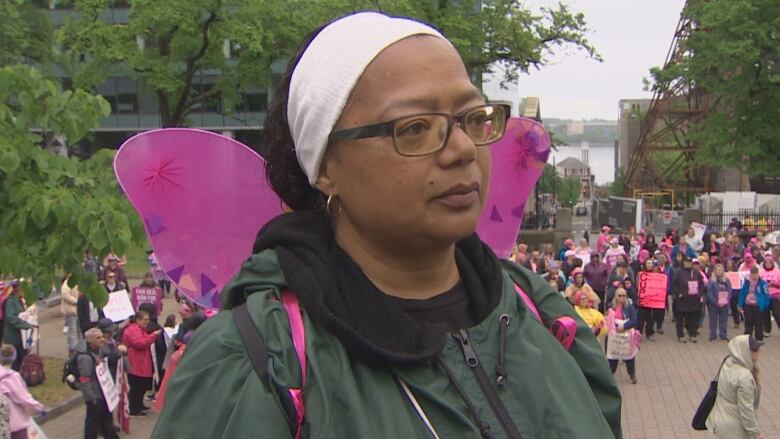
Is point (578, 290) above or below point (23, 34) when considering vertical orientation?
below

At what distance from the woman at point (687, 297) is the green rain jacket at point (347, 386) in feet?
46.5

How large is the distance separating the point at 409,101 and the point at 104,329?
8964 mm

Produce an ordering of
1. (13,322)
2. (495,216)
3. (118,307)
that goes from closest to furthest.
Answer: (495,216), (13,322), (118,307)

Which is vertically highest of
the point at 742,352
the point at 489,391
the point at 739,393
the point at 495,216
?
the point at 495,216

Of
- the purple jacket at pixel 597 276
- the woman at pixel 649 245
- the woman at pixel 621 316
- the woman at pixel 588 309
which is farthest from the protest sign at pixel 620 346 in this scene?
the woman at pixel 649 245

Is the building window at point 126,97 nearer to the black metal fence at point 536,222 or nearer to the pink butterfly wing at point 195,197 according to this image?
the black metal fence at point 536,222

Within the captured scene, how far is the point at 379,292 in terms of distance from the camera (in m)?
1.66

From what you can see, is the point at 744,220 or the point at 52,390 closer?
the point at 52,390

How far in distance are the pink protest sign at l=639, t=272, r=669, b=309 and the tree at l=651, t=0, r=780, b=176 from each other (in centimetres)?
1348

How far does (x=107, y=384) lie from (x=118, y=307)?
120 inches

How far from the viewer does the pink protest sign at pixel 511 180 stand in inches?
93.7

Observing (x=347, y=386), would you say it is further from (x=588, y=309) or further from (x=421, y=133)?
(x=588, y=309)

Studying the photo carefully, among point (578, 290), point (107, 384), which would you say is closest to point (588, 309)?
point (578, 290)

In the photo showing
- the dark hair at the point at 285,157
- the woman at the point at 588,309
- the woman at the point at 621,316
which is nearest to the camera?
the dark hair at the point at 285,157
